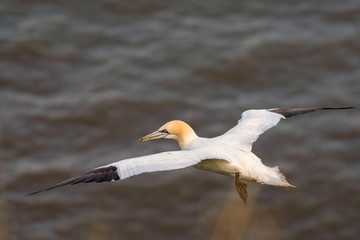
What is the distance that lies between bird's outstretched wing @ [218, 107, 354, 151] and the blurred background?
5.01ft

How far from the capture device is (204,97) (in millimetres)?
11531

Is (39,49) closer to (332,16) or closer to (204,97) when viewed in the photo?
(204,97)

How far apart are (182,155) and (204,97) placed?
16.1 ft

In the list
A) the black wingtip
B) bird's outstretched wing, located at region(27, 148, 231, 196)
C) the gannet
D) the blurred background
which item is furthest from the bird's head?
the blurred background

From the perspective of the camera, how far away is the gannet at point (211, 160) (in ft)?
21.4

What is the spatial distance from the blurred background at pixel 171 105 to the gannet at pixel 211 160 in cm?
156

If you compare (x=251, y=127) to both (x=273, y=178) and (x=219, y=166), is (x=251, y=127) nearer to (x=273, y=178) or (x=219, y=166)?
(x=219, y=166)

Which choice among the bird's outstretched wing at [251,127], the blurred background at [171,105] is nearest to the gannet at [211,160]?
the bird's outstretched wing at [251,127]

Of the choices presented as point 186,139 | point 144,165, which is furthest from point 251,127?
point 144,165

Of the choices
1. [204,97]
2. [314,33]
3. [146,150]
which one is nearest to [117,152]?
[146,150]

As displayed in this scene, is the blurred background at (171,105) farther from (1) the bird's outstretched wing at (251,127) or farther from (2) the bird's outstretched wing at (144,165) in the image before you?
(2) the bird's outstretched wing at (144,165)

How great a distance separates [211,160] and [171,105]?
14.8 feet

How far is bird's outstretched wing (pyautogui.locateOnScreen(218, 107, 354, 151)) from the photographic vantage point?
7527mm

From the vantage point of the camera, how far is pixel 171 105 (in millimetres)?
11461
